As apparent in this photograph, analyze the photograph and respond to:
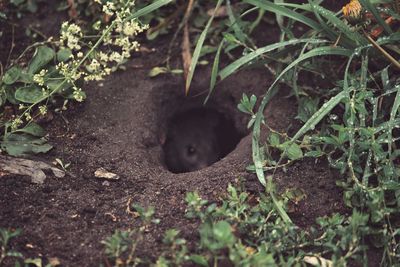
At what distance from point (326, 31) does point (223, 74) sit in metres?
0.41

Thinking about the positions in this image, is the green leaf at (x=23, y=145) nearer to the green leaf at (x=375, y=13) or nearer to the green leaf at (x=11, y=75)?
the green leaf at (x=11, y=75)

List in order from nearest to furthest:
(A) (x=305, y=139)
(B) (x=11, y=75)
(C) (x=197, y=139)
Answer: (A) (x=305, y=139), (B) (x=11, y=75), (C) (x=197, y=139)

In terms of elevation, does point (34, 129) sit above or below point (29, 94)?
below

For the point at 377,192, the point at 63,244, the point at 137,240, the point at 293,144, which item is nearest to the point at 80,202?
the point at 63,244

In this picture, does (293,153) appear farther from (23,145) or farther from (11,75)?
(11,75)

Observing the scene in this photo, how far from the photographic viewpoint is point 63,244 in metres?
1.95

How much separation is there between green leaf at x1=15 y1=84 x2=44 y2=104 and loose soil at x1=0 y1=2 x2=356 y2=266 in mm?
135

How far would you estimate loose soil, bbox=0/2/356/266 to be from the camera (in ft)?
6.55

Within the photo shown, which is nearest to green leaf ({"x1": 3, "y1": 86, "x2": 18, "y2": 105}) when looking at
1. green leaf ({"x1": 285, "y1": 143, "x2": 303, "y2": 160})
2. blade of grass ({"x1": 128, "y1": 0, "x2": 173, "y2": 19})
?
blade of grass ({"x1": 128, "y1": 0, "x2": 173, "y2": 19})

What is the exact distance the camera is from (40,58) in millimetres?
2398

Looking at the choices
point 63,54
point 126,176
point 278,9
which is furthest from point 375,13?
point 63,54

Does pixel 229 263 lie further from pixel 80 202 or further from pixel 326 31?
pixel 326 31

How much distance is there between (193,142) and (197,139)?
25mm

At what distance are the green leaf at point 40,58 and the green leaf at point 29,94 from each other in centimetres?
8
